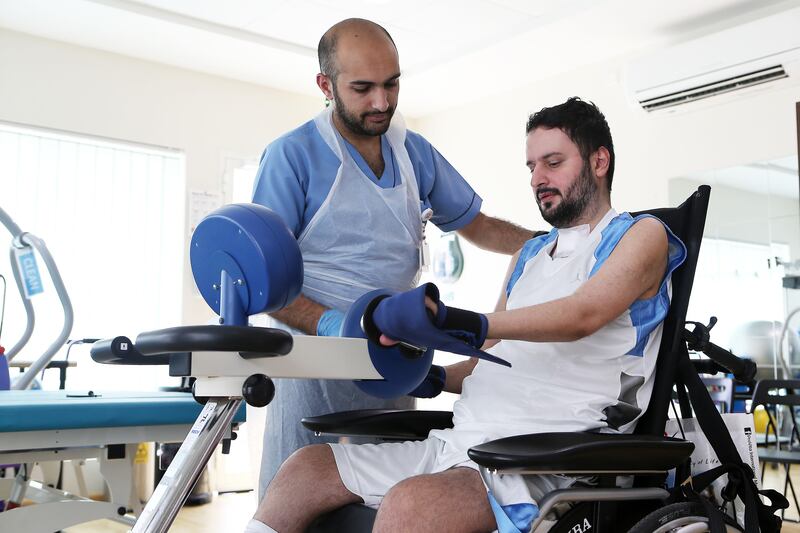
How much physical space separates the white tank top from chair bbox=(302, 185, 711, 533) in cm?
3

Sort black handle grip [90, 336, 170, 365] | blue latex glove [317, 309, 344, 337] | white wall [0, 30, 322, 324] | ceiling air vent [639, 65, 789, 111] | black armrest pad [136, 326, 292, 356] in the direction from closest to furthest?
black armrest pad [136, 326, 292, 356]
black handle grip [90, 336, 170, 365]
blue latex glove [317, 309, 344, 337]
ceiling air vent [639, 65, 789, 111]
white wall [0, 30, 322, 324]

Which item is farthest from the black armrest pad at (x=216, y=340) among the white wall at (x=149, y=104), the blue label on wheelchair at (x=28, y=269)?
the white wall at (x=149, y=104)

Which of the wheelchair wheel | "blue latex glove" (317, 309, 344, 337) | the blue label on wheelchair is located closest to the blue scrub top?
"blue latex glove" (317, 309, 344, 337)

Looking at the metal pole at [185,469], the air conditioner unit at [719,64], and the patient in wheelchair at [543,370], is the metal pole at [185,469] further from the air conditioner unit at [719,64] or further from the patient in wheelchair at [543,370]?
the air conditioner unit at [719,64]

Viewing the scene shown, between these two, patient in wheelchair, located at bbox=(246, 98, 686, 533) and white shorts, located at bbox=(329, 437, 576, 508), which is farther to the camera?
white shorts, located at bbox=(329, 437, 576, 508)

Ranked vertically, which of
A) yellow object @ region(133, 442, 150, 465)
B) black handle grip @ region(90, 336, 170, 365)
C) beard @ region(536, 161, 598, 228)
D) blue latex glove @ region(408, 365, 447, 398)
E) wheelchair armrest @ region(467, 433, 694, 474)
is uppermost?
beard @ region(536, 161, 598, 228)

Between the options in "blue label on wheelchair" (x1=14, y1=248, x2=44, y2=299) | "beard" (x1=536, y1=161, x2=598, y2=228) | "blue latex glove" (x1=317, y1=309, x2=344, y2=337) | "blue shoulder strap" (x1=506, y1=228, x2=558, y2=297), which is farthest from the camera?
"blue label on wheelchair" (x1=14, y1=248, x2=44, y2=299)

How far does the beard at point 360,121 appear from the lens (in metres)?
1.68

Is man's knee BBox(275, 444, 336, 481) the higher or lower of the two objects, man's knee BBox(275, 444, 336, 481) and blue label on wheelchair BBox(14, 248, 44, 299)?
the lower

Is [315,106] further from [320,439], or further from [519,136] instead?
[320,439]

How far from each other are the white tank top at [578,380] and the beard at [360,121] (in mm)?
482

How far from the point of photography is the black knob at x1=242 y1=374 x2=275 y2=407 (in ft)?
3.47

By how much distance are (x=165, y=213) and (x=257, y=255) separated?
418cm

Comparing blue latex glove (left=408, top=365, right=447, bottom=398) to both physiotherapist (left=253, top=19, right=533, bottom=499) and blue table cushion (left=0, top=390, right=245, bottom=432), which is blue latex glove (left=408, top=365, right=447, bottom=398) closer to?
physiotherapist (left=253, top=19, right=533, bottom=499)
